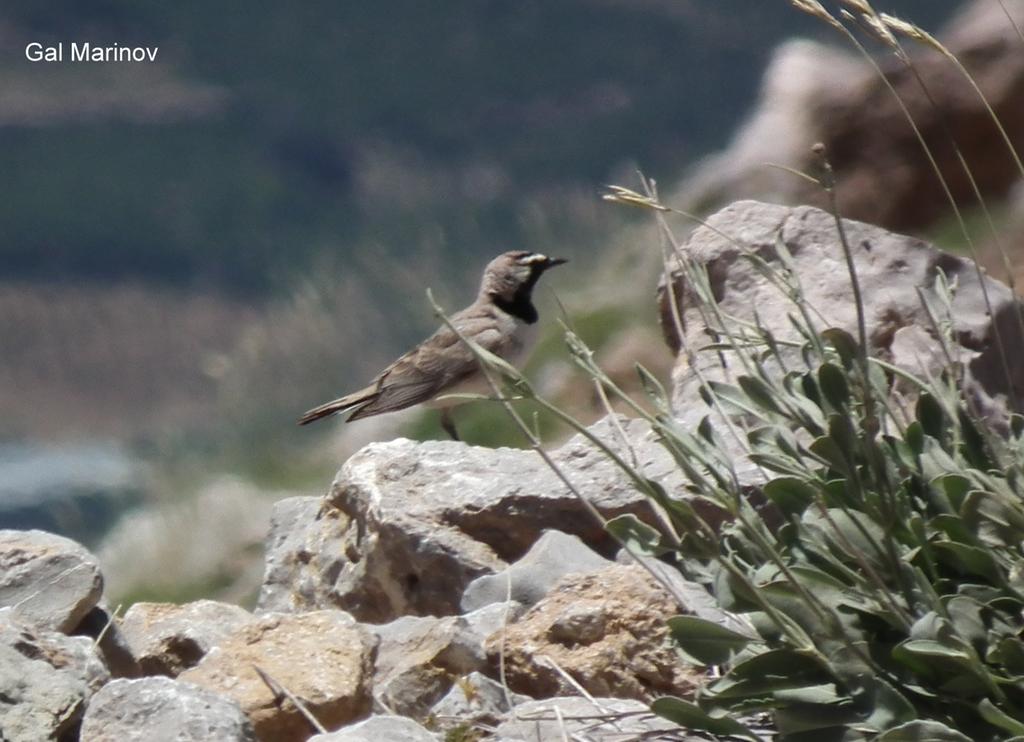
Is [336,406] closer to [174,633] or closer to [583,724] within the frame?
[174,633]

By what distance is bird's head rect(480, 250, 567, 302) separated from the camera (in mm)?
8195

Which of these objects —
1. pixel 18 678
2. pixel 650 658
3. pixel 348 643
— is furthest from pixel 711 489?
pixel 18 678

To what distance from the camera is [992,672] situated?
212cm

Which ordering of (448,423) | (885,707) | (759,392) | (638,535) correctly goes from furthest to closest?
(448,423)
(759,392)
(638,535)
(885,707)

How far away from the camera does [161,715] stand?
2227 mm

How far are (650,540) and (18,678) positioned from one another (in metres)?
1.04

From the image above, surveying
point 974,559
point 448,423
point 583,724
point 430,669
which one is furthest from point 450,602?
point 448,423

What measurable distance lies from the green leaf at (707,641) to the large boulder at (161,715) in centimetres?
67

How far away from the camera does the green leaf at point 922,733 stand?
193 centimetres

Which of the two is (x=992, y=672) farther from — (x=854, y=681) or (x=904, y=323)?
(x=904, y=323)

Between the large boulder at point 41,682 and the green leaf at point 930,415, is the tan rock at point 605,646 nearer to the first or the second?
the green leaf at point 930,415

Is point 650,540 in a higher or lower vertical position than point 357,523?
higher

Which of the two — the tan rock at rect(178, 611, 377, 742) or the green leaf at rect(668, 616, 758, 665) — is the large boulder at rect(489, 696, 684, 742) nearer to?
the green leaf at rect(668, 616, 758, 665)

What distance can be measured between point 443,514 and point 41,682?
148 centimetres
